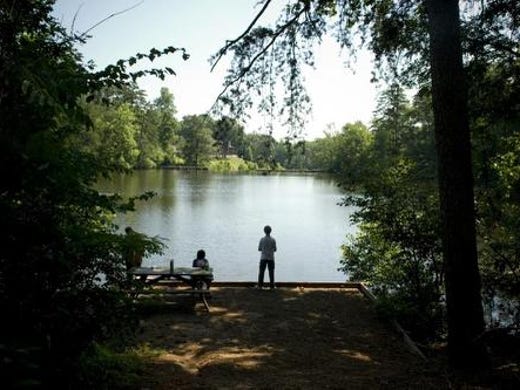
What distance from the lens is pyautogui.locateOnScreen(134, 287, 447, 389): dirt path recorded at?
5367mm

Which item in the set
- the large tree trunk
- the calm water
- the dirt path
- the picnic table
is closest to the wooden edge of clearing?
the dirt path

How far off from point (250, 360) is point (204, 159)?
286 feet

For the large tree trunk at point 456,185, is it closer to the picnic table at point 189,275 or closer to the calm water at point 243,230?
the picnic table at point 189,275

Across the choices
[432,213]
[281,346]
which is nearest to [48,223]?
[281,346]

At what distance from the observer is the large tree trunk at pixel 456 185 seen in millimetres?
5934

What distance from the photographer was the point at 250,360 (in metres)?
6.17

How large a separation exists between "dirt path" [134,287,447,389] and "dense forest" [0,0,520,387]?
0.69 metres

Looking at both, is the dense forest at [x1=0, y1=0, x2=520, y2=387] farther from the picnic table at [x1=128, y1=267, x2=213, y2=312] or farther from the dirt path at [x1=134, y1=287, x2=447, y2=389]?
the picnic table at [x1=128, y1=267, x2=213, y2=312]

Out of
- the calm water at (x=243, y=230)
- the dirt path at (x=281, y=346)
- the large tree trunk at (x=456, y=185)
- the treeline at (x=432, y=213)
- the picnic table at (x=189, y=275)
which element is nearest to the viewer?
the dirt path at (x=281, y=346)

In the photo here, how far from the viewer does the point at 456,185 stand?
5938 mm

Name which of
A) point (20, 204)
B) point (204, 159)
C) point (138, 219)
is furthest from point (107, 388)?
point (204, 159)

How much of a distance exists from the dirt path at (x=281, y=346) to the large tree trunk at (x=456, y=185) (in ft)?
2.28

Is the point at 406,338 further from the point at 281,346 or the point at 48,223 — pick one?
the point at 48,223

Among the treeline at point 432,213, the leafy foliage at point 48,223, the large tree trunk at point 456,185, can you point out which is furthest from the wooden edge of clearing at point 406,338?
the leafy foliage at point 48,223
